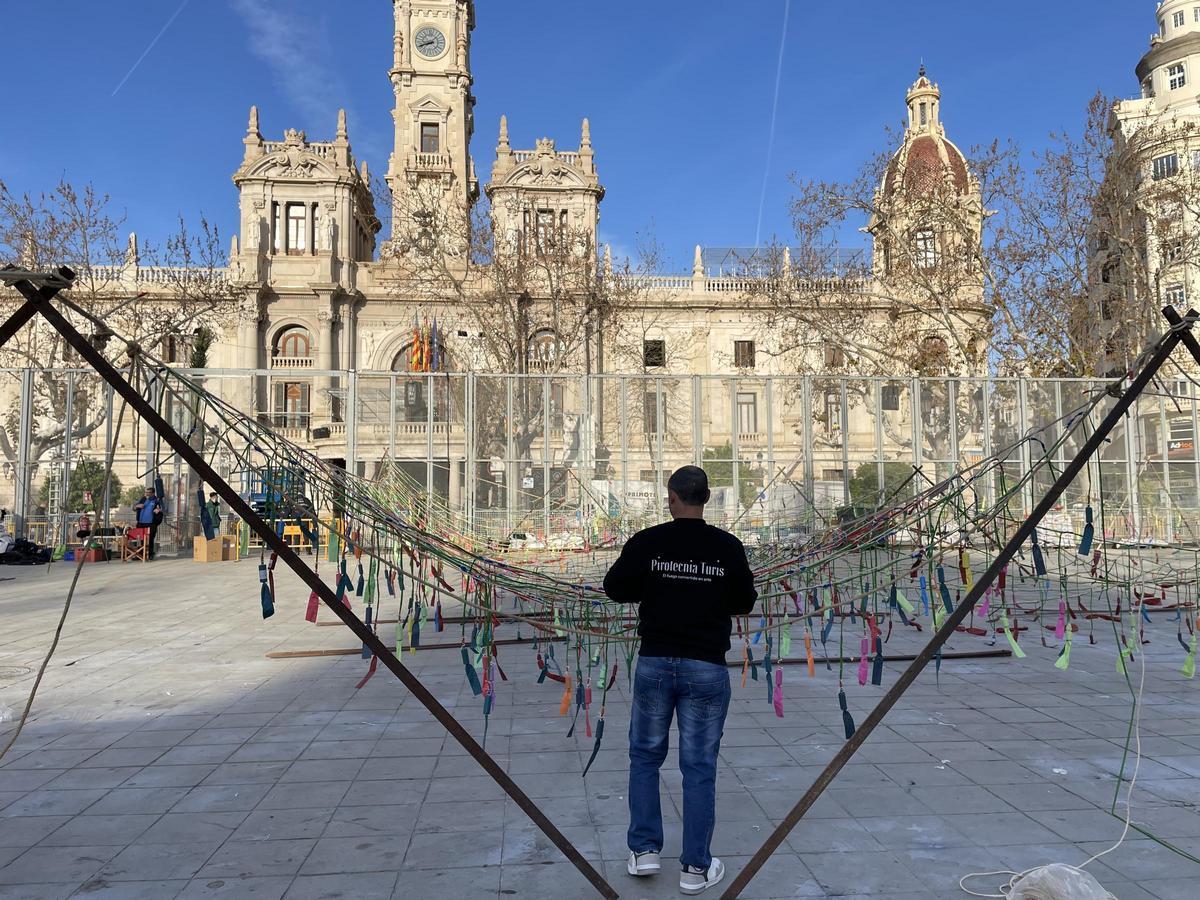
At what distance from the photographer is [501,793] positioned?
4.33 m

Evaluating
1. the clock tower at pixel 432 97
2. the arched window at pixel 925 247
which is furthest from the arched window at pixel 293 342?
the arched window at pixel 925 247

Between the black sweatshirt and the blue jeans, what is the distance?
0.06 meters

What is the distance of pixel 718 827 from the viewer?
384 cm

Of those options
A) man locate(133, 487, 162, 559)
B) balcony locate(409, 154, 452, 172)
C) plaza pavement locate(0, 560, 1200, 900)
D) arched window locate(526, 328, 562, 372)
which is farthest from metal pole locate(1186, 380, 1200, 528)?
balcony locate(409, 154, 452, 172)

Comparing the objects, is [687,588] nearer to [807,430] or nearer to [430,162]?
[807,430]

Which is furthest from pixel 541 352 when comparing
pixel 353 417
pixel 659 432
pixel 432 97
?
pixel 432 97

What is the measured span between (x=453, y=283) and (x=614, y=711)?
78.3 ft

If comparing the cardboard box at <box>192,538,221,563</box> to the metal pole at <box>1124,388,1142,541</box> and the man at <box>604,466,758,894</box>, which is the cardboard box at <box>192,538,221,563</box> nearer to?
the man at <box>604,466,758,894</box>

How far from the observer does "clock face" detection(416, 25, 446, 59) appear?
39.9 metres

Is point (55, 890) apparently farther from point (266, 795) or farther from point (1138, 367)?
point (1138, 367)

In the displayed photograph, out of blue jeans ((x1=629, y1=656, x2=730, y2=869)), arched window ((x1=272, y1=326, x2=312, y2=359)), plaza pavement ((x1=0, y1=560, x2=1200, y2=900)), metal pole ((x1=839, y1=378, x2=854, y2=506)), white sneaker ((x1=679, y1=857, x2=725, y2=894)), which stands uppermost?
arched window ((x1=272, y1=326, x2=312, y2=359))

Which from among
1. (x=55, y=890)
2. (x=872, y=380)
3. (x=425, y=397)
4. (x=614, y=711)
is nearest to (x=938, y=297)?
(x=872, y=380)

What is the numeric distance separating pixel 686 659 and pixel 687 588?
10.6 inches

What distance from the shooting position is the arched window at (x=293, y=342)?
1382 inches
